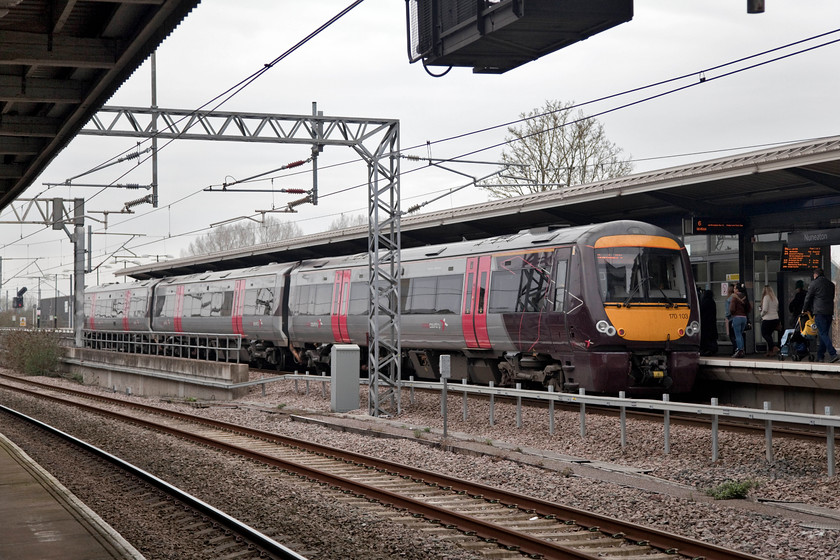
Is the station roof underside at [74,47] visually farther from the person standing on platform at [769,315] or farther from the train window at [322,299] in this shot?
the train window at [322,299]

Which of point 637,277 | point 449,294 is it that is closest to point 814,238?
point 637,277

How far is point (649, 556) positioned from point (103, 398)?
21635 mm

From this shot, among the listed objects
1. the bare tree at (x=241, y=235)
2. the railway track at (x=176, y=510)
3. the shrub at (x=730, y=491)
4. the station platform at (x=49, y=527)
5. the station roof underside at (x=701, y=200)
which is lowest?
the railway track at (x=176, y=510)

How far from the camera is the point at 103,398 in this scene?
26359 mm

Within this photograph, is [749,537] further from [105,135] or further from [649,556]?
[105,135]

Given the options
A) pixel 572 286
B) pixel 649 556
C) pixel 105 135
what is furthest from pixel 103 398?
pixel 649 556

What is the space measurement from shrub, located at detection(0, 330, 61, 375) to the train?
19.8 metres

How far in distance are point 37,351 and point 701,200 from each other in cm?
3083

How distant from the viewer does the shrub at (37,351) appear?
133 ft

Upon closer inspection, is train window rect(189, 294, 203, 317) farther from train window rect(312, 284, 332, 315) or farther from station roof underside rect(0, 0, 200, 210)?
station roof underside rect(0, 0, 200, 210)

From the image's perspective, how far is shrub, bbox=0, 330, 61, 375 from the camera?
4044 centimetres

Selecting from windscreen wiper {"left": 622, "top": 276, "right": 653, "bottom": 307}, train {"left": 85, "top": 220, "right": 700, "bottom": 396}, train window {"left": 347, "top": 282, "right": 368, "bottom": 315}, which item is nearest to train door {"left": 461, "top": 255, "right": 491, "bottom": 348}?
train {"left": 85, "top": 220, "right": 700, "bottom": 396}

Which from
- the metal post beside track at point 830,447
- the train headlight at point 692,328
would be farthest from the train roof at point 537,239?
the metal post beside track at point 830,447

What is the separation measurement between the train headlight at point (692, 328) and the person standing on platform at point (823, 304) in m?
2.09
